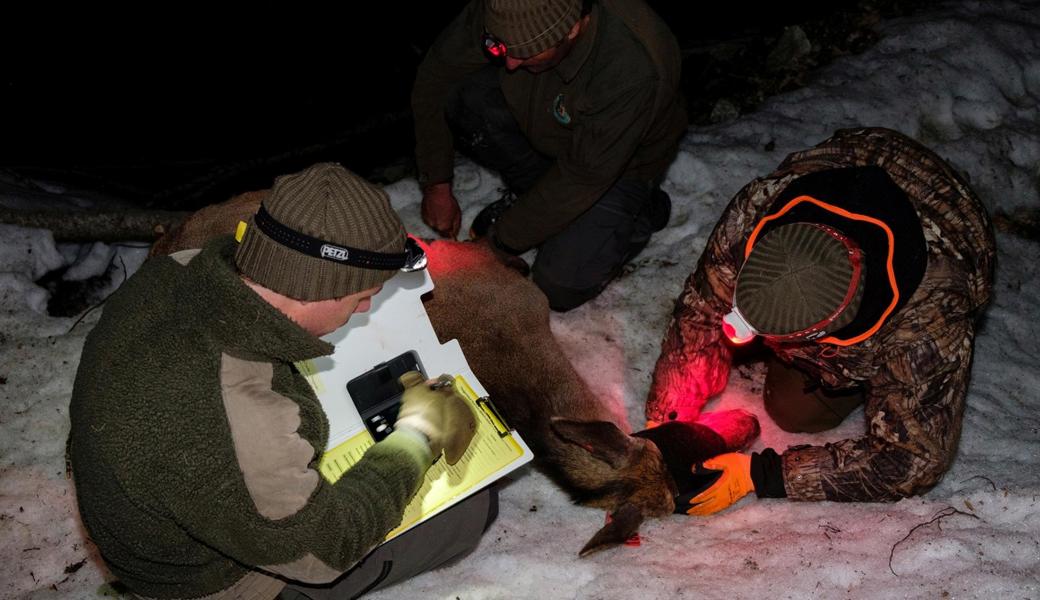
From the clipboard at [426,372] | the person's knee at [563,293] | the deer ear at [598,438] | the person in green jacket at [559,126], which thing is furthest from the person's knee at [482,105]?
the deer ear at [598,438]

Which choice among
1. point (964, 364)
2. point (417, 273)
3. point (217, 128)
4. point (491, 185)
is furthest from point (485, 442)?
point (217, 128)

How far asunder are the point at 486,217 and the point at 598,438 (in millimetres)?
1935

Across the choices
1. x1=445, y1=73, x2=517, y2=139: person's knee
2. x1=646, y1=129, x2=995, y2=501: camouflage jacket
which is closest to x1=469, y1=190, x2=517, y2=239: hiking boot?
x1=445, y1=73, x2=517, y2=139: person's knee

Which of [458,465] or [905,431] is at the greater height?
[905,431]

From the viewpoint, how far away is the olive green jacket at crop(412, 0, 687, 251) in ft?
10.7

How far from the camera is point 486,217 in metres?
4.21

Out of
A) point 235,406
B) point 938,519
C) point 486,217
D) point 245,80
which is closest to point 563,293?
point 486,217

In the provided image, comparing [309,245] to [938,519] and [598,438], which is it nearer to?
[598,438]

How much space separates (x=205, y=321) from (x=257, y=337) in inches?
5.0

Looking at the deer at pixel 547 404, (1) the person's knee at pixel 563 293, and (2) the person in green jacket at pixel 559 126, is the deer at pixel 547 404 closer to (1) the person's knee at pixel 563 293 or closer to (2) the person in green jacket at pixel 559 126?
(1) the person's knee at pixel 563 293

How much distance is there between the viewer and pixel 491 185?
448 cm

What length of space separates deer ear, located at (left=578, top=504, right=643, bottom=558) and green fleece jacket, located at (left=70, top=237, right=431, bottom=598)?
850 millimetres

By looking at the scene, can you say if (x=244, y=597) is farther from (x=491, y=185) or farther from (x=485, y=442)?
(x=491, y=185)

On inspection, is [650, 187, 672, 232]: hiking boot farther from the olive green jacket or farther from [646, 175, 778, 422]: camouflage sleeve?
[646, 175, 778, 422]: camouflage sleeve
